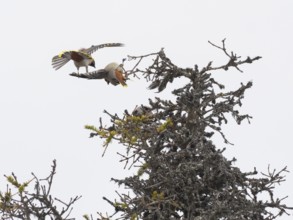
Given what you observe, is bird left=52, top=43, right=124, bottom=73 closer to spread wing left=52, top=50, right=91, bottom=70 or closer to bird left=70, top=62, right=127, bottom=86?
spread wing left=52, top=50, right=91, bottom=70

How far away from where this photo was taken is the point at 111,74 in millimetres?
11945

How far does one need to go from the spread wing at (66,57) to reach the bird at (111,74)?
0.34 m

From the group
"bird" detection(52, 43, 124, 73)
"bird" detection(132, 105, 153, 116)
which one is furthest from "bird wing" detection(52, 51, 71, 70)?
"bird" detection(132, 105, 153, 116)

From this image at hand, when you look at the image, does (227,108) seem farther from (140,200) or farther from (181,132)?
(140,200)

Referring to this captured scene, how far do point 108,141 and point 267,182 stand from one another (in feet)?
7.39

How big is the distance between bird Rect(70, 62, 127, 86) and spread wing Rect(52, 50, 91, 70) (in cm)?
34

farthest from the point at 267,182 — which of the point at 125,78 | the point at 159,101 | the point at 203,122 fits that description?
the point at 125,78

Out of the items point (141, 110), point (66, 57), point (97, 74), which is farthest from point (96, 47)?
point (141, 110)

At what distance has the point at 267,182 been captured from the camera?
32.8 ft

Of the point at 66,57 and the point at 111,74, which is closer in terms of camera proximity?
the point at 111,74

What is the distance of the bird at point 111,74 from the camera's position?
11844 millimetres

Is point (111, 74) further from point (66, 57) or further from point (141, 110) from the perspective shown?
point (141, 110)

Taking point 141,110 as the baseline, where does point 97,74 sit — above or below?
above

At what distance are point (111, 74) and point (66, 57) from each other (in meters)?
0.89
